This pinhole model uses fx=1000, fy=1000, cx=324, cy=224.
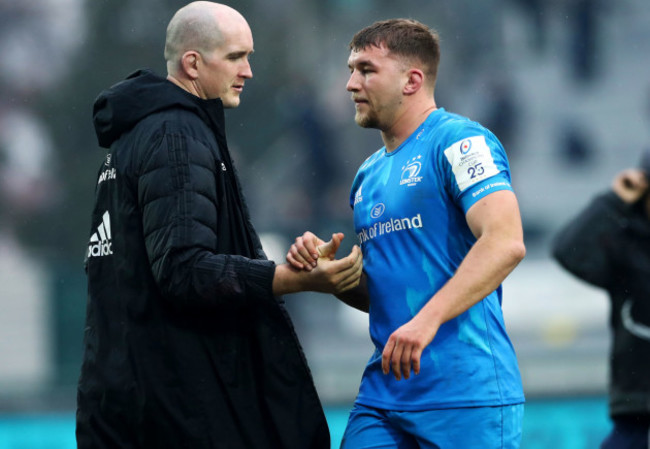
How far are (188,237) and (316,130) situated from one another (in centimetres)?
785

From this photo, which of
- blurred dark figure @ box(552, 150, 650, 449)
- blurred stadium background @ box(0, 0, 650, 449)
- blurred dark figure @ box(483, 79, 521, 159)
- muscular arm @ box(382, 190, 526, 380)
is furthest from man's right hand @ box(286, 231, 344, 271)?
blurred dark figure @ box(483, 79, 521, 159)

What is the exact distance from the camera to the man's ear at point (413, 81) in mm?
3344

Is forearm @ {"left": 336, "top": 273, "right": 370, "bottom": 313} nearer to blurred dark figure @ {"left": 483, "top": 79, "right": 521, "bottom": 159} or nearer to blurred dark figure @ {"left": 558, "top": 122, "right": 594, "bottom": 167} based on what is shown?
blurred dark figure @ {"left": 483, "top": 79, "right": 521, "bottom": 159}

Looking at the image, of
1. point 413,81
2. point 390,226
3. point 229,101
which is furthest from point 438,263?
point 229,101

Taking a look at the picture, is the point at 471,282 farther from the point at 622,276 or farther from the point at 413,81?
the point at 622,276

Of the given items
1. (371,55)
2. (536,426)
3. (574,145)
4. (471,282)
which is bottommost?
Answer: (536,426)

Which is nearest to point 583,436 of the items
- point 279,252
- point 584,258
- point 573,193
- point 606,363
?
point 606,363

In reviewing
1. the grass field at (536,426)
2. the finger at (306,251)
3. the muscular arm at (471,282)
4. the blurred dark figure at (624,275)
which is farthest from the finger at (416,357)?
the grass field at (536,426)

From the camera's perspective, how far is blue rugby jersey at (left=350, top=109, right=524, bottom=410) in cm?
302

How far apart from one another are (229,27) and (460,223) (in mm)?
985

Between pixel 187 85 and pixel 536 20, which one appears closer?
pixel 187 85

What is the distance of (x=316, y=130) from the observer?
10.7 meters

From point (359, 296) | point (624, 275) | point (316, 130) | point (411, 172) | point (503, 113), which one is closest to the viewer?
point (411, 172)

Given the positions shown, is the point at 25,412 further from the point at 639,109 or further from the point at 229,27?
the point at 639,109
